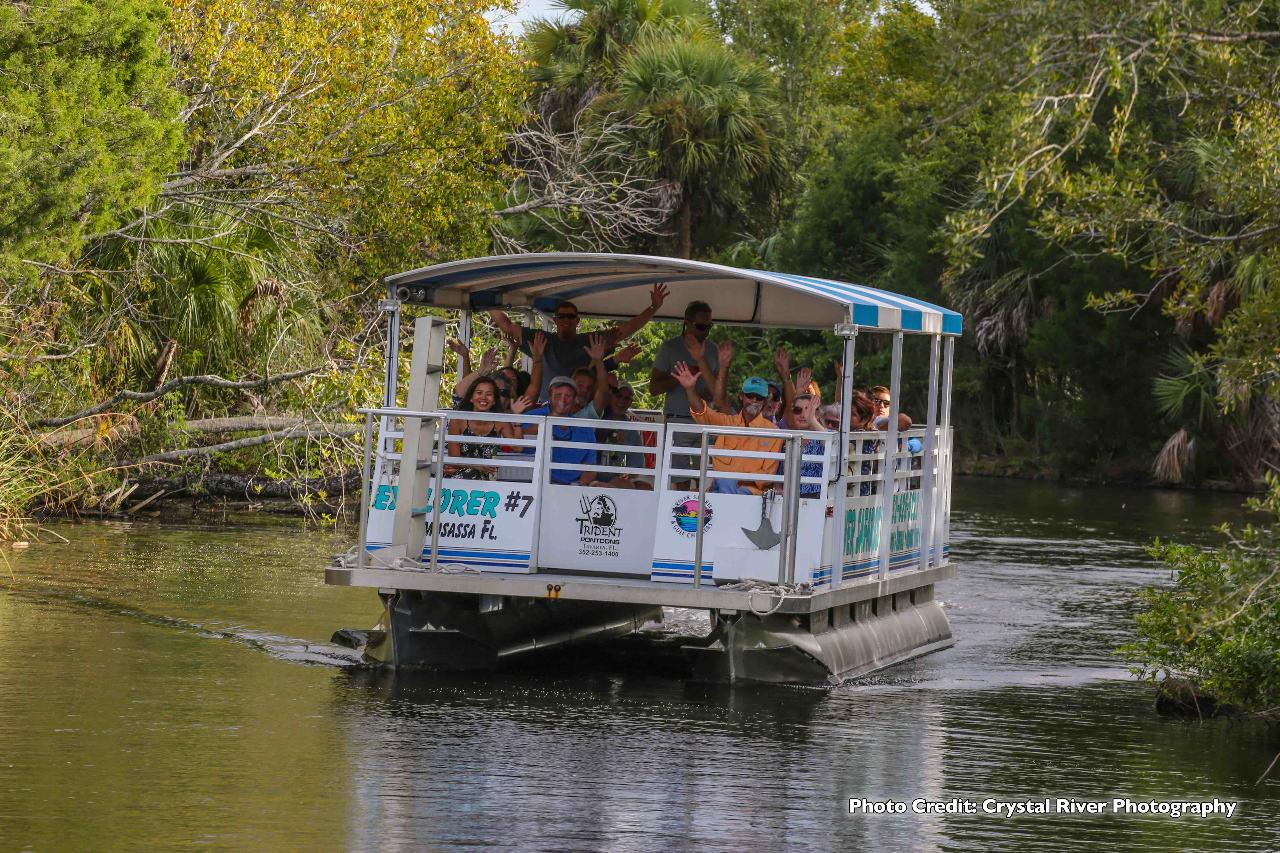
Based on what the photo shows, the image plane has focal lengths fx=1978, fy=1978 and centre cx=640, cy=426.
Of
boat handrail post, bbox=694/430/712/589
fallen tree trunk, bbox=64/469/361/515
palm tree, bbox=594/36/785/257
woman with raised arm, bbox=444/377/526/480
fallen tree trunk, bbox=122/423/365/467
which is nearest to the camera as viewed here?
boat handrail post, bbox=694/430/712/589

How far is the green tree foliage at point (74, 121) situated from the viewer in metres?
16.2

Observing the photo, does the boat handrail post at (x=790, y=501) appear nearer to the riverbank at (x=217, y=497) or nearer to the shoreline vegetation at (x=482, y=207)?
the shoreline vegetation at (x=482, y=207)

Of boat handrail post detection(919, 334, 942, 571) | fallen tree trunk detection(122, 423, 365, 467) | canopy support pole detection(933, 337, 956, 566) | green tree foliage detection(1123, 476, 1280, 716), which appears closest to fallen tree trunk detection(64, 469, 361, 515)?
fallen tree trunk detection(122, 423, 365, 467)

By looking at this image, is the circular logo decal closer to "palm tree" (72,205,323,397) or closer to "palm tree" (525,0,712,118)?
"palm tree" (72,205,323,397)

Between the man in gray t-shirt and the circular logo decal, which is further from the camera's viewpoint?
the man in gray t-shirt

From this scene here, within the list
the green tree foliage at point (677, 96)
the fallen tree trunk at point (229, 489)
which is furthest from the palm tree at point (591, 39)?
the fallen tree trunk at point (229, 489)

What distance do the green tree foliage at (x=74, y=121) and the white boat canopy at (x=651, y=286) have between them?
3397mm

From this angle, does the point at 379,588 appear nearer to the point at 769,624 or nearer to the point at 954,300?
the point at 769,624

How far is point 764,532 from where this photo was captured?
Answer: 42.4 ft

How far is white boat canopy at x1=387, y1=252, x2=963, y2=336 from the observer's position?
44.2ft

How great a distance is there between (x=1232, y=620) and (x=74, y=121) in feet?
35.3

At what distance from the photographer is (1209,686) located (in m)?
12.4

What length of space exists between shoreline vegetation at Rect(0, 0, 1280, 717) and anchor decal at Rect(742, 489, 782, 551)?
2.52m

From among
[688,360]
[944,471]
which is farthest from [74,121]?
[944,471]
